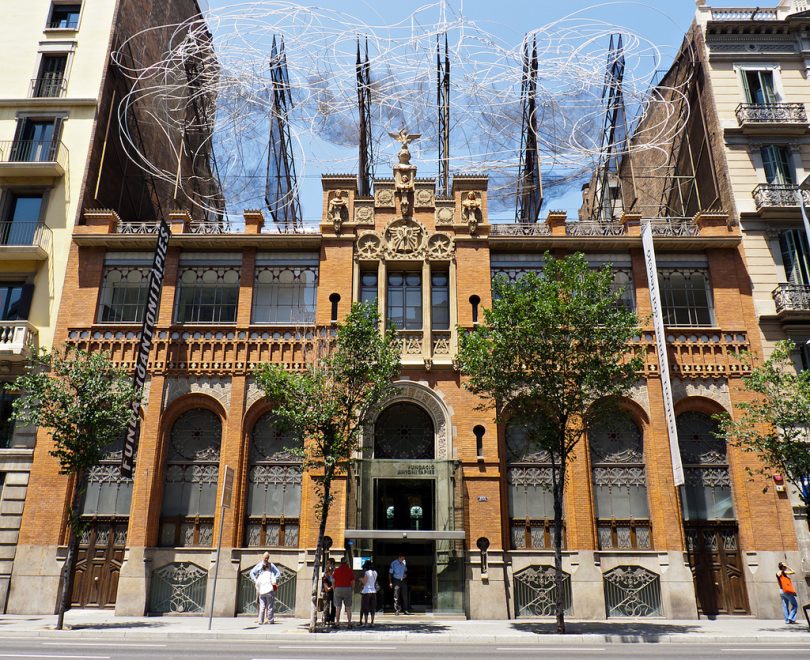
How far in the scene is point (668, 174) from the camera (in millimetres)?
31891

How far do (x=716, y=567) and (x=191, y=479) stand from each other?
1919cm

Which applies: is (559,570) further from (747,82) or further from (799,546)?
(747,82)

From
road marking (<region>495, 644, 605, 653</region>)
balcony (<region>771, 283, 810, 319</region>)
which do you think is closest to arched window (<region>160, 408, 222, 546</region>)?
road marking (<region>495, 644, 605, 653</region>)

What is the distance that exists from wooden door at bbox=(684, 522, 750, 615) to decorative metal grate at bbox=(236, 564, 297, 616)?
14.1 m

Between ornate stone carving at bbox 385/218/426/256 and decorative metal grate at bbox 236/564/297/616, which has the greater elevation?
ornate stone carving at bbox 385/218/426/256

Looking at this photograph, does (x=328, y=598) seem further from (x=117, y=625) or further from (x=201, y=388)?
(x=201, y=388)

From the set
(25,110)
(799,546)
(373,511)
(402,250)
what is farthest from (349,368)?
(25,110)

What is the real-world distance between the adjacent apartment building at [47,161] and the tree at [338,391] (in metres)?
11.1

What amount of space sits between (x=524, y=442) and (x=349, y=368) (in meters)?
8.24

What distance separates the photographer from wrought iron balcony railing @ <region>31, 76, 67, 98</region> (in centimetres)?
2830

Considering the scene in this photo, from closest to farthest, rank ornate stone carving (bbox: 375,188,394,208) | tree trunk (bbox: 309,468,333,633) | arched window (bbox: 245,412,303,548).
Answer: tree trunk (bbox: 309,468,333,633), arched window (bbox: 245,412,303,548), ornate stone carving (bbox: 375,188,394,208)

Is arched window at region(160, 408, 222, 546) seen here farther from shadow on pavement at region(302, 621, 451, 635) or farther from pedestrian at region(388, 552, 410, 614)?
pedestrian at region(388, 552, 410, 614)

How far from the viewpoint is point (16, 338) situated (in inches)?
941

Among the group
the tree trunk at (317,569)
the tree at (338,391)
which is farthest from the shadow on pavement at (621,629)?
the tree at (338,391)
